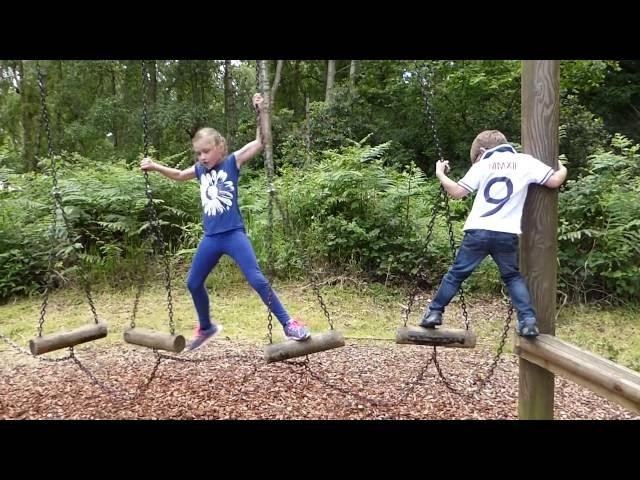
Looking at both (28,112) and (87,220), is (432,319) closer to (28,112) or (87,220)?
(87,220)

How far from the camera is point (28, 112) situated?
15672mm

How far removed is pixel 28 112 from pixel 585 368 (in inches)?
661

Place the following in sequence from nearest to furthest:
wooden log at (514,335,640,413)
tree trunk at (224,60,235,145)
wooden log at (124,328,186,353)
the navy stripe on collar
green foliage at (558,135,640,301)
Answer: wooden log at (514,335,640,413)
the navy stripe on collar
wooden log at (124,328,186,353)
green foliage at (558,135,640,301)
tree trunk at (224,60,235,145)

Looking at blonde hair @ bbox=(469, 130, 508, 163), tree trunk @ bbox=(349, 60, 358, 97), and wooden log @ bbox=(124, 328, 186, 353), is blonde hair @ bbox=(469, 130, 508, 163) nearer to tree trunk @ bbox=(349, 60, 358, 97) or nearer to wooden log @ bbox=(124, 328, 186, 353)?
wooden log @ bbox=(124, 328, 186, 353)

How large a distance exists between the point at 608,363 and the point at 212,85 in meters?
15.5

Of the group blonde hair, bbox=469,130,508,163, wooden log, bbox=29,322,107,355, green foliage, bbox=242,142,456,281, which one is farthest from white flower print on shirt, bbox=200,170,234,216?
green foliage, bbox=242,142,456,281

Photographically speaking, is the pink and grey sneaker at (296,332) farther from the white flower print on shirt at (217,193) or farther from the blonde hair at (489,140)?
the blonde hair at (489,140)

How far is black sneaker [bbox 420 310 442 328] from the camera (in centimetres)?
359

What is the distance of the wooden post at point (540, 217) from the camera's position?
3301 millimetres

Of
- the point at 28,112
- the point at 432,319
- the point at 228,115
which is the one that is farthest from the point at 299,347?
the point at 28,112

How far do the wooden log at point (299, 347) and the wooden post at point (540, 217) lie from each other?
50.5 inches

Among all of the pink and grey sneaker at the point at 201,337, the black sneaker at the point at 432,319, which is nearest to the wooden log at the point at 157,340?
the pink and grey sneaker at the point at 201,337

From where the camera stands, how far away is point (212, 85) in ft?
54.4

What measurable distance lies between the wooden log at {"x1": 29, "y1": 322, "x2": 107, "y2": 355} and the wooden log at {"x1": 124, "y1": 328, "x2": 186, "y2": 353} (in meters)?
0.27
